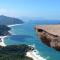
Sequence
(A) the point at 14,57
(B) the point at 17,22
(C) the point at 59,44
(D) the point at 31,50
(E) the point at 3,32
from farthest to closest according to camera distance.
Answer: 1. (B) the point at 17,22
2. (E) the point at 3,32
3. (D) the point at 31,50
4. (A) the point at 14,57
5. (C) the point at 59,44

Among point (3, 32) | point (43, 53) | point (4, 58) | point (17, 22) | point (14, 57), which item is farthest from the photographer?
point (17, 22)

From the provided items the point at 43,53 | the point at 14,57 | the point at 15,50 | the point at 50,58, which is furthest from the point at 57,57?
the point at 15,50

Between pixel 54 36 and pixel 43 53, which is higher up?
pixel 54 36

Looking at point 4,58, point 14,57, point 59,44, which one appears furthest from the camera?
point 14,57

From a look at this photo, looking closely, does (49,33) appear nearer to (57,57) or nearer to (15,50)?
(57,57)

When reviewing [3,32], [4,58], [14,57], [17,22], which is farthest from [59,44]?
[17,22]

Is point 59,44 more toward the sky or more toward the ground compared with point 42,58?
more toward the sky

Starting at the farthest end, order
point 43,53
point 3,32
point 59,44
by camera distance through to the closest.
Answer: point 3,32 → point 43,53 → point 59,44

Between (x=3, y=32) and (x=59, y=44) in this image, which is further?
(x=3, y=32)

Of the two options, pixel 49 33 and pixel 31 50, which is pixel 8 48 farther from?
pixel 49 33
